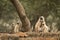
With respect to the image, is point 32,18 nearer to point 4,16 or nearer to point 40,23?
point 4,16

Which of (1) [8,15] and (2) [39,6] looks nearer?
(2) [39,6]

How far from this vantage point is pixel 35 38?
5578 mm

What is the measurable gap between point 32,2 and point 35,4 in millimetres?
354

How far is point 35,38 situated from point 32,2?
465 inches

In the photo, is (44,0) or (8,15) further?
(8,15)

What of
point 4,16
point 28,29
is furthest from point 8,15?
point 28,29

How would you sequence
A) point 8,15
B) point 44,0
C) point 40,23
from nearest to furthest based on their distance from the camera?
point 40,23 < point 44,0 < point 8,15

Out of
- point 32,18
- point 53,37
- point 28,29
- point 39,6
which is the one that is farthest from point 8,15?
point 53,37

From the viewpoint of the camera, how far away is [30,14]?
19328 millimetres

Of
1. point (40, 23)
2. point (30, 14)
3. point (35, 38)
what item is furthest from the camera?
point (30, 14)

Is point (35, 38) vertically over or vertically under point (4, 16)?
under

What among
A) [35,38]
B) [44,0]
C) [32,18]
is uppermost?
[44,0]

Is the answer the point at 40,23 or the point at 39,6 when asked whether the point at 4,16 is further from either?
the point at 40,23

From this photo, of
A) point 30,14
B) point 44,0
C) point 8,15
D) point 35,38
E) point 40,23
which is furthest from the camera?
point 8,15
